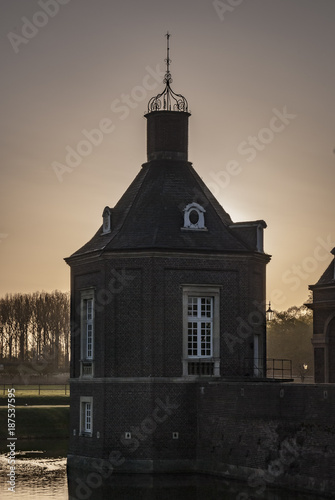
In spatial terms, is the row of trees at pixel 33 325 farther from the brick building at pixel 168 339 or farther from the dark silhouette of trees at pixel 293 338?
the brick building at pixel 168 339

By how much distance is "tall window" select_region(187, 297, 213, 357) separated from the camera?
1732 inches

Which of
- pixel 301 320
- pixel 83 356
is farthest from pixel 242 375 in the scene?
pixel 301 320

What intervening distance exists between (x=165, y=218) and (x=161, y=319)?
4.65 metres

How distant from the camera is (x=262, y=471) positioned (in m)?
37.9

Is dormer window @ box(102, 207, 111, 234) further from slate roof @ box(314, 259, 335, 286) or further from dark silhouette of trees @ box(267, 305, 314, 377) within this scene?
dark silhouette of trees @ box(267, 305, 314, 377)

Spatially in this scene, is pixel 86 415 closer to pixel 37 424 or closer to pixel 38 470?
pixel 38 470

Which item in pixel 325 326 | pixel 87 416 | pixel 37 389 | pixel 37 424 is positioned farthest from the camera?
pixel 37 389

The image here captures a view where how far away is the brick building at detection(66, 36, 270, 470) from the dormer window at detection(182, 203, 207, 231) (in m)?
0.05

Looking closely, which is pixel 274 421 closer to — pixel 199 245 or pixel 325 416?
pixel 325 416

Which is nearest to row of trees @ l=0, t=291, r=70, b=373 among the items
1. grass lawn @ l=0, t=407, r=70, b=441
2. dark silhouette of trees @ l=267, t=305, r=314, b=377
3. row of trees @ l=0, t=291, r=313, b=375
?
row of trees @ l=0, t=291, r=313, b=375

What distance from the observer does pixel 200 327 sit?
4412 centimetres

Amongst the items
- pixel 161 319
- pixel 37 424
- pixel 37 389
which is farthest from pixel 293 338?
pixel 161 319

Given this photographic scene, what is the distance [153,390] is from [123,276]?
16.0 ft

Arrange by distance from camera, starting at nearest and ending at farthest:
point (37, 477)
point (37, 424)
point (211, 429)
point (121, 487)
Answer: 1. point (121, 487)
2. point (37, 477)
3. point (211, 429)
4. point (37, 424)
